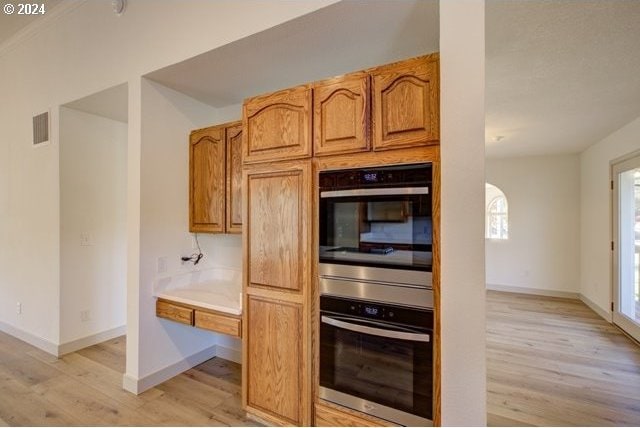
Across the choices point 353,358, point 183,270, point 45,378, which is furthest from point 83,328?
point 353,358

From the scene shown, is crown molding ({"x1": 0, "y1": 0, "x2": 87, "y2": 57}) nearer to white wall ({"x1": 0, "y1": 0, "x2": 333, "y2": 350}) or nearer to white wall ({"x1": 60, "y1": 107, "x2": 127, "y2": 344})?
white wall ({"x1": 0, "y1": 0, "x2": 333, "y2": 350})

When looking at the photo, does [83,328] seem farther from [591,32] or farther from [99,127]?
[591,32]

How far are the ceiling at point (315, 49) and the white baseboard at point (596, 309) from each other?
475cm

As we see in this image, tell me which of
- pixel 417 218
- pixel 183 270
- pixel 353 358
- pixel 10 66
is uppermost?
pixel 10 66

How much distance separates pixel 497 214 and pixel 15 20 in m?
7.82

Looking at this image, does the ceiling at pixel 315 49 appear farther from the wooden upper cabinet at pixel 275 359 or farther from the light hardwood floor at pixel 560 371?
the light hardwood floor at pixel 560 371

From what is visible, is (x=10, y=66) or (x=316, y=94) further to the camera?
(x=10, y=66)

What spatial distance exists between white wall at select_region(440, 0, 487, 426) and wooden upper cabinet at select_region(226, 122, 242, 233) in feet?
5.57

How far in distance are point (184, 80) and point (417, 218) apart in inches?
87.7

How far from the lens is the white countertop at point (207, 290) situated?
2377mm

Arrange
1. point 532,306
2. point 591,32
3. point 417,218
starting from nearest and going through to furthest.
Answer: point 417,218 → point 591,32 → point 532,306

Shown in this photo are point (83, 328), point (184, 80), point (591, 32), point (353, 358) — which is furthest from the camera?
point (83, 328)

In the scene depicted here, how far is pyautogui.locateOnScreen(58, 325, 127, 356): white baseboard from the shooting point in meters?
3.16

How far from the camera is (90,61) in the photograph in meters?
2.85
